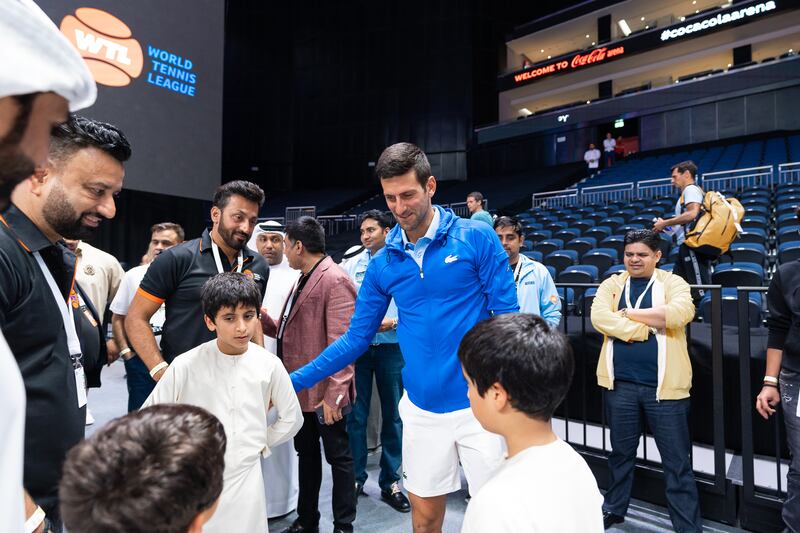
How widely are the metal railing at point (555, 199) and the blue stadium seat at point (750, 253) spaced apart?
7.14 metres

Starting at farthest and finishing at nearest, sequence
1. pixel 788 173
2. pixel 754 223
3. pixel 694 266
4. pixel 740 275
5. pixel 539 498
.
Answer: pixel 788 173, pixel 754 223, pixel 740 275, pixel 694 266, pixel 539 498

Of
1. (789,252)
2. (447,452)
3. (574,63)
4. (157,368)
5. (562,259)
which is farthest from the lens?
(574,63)

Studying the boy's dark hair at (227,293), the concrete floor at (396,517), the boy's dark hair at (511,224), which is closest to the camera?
the boy's dark hair at (227,293)

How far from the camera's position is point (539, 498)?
1111 mm

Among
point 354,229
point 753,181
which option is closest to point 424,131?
point 354,229

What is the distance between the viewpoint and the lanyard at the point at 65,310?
1.38m

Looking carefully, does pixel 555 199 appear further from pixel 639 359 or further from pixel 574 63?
pixel 639 359

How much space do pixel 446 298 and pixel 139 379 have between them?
231 cm

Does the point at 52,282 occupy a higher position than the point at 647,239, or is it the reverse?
the point at 647,239

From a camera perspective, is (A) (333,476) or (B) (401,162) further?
(A) (333,476)

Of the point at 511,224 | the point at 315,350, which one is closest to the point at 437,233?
the point at 315,350

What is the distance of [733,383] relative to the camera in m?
3.40

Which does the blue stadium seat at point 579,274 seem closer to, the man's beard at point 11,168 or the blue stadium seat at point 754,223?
the blue stadium seat at point 754,223

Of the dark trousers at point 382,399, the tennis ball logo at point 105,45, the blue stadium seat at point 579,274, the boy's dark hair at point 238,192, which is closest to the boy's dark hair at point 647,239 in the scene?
the dark trousers at point 382,399
